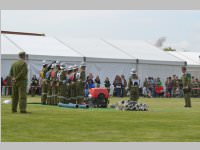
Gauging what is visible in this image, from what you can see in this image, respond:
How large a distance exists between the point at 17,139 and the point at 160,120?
691 cm

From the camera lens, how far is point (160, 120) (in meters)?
18.5

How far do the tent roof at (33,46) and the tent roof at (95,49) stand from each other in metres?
1.04

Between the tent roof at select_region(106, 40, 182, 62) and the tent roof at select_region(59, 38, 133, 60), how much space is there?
3.37 feet

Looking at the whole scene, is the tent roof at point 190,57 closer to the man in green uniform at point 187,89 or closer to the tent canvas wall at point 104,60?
the tent canvas wall at point 104,60

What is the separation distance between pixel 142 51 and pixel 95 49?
14.7 feet

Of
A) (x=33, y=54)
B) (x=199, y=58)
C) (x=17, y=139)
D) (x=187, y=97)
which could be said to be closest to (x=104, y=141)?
(x=17, y=139)

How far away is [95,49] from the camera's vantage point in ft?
153

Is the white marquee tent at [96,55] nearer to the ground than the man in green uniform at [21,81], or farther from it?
farther from it

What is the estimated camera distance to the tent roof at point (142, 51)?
47175 mm

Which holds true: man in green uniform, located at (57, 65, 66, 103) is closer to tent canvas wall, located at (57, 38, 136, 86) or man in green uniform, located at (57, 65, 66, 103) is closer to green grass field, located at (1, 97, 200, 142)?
green grass field, located at (1, 97, 200, 142)

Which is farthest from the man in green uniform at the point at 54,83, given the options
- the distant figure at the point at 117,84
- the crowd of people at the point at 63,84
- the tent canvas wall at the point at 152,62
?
the tent canvas wall at the point at 152,62

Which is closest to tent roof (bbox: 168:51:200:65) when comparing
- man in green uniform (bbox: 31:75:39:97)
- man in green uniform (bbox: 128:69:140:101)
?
man in green uniform (bbox: 31:75:39:97)

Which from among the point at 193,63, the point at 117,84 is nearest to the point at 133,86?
the point at 117,84

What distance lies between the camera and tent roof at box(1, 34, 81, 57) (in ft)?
137
